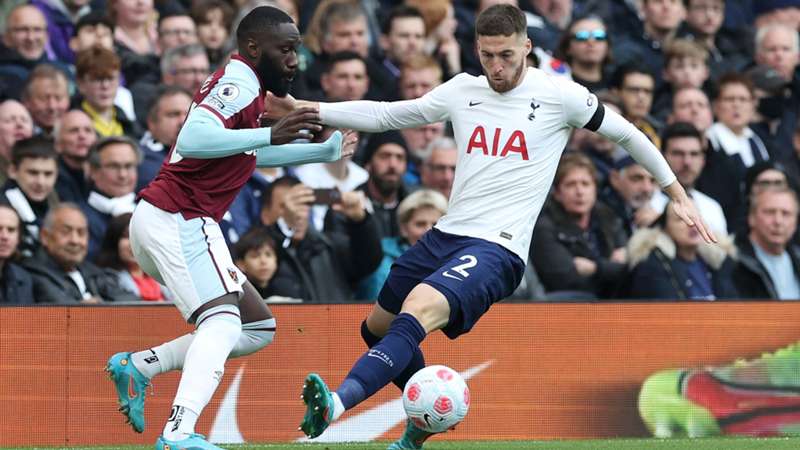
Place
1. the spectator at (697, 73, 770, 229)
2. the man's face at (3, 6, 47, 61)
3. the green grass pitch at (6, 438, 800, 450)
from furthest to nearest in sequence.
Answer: the spectator at (697, 73, 770, 229) → the man's face at (3, 6, 47, 61) → the green grass pitch at (6, 438, 800, 450)

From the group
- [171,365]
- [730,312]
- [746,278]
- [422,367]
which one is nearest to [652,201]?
[746,278]

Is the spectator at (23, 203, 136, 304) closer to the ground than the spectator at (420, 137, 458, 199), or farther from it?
closer to the ground

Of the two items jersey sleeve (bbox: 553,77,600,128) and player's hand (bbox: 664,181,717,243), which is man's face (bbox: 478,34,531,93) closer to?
jersey sleeve (bbox: 553,77,600,128)

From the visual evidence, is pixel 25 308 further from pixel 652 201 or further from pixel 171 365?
pixel 652 201

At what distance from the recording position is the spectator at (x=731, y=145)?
1383 centimetres

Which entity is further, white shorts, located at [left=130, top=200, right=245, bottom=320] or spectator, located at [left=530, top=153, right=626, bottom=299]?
spectator, located at [left=530, top=153, right=626, bottom=299]

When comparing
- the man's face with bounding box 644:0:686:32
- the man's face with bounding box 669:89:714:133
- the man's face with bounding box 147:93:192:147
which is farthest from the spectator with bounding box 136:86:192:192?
the man's face with bounding box 644:0:686:32

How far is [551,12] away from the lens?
15.7 m

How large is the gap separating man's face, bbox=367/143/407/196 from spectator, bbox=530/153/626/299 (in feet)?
3.85

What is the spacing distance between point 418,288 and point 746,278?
16.4ft

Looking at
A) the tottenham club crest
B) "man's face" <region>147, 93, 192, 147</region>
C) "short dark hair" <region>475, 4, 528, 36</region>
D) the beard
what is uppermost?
"short dark hair" <region>475, 4, 528, 36</region>

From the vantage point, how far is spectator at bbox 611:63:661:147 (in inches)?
554

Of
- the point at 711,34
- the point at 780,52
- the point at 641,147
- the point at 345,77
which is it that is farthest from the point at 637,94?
the point at 641,147

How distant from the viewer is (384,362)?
26.3ft
